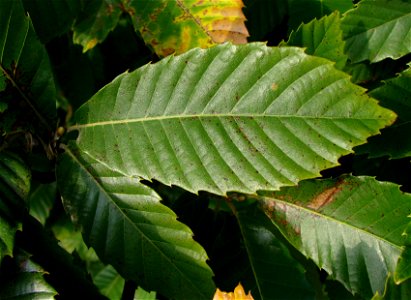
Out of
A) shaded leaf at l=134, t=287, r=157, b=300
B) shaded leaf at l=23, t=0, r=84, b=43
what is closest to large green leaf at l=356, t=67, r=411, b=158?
shaded leaf at l=134, t=287, r=157, b=300

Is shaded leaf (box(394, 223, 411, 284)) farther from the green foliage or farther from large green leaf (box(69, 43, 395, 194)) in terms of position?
large green leaf (box(69, 43, 395, 194))

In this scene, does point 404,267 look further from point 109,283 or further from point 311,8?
point 109,283

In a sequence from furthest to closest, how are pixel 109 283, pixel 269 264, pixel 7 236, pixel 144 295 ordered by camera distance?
pixel 109 283, pixel 144 295, pixel 269 264, pixel 7 236

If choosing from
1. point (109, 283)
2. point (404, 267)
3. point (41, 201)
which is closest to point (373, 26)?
point (404, 267)

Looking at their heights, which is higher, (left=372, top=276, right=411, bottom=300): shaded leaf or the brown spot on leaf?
the brown spot on leaf

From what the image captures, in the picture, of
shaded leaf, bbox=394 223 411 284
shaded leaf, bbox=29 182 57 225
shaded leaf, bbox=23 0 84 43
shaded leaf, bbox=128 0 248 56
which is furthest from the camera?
shaded leaf, bbox=29 182 57 225

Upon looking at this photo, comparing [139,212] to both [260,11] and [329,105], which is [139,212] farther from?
[260,11]
